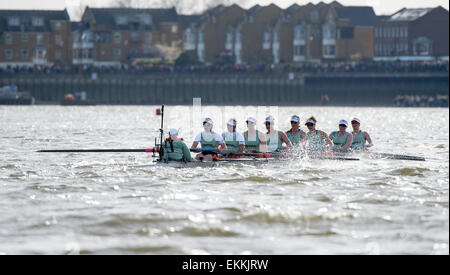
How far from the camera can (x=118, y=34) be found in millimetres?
121250

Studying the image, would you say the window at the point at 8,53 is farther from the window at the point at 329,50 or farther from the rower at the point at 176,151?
the rower at the point at 176,151

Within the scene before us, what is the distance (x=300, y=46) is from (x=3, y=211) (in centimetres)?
10002

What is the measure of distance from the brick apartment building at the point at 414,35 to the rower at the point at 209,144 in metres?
91.4

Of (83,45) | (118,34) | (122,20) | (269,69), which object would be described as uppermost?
(122,20)

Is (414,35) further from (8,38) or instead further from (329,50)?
(8,38)

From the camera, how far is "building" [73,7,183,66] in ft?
395

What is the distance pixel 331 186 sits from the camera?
63.9 ft

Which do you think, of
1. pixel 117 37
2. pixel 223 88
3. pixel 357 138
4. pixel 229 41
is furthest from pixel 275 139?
pixel 117 37

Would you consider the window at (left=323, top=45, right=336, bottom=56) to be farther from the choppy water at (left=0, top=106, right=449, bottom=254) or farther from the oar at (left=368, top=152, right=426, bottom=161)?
the oar at (left=368, top=152, right=426, bottom=161)

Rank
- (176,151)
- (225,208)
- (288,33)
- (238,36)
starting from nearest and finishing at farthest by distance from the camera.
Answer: (225,208), (176,151), (288,33), (238,36)

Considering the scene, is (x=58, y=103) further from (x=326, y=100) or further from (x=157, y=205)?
(x=157, y=205)

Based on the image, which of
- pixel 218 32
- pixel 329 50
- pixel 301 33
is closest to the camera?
pixel 329 50

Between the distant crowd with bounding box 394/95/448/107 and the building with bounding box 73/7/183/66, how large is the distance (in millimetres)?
35288

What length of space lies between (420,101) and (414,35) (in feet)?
55.2
